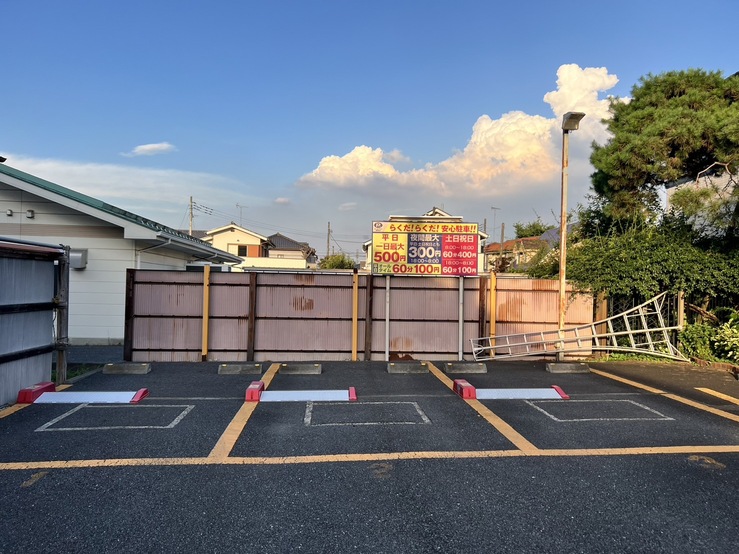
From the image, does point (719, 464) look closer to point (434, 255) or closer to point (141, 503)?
point (141, 503)

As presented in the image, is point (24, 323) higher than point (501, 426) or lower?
higher

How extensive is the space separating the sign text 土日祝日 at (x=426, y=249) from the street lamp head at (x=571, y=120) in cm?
291

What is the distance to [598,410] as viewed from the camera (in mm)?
6195

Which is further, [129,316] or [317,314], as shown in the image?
[317,314]

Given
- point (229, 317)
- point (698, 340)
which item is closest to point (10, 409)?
point (229, 317)

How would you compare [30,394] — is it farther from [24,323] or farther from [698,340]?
[698,340]

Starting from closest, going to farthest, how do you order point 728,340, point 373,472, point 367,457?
1. point 373,472
2. point 367,457
3. point 728,340

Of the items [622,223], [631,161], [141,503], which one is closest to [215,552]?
[141,503]

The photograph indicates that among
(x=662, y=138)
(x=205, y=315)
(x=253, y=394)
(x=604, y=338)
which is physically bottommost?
(x=253, y=394)

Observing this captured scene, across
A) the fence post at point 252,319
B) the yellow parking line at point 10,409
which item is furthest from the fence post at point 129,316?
the yellow parking line at point 10,409

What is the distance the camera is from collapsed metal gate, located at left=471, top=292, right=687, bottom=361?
390 inches

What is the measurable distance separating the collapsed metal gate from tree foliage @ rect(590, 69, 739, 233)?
9.10 ft

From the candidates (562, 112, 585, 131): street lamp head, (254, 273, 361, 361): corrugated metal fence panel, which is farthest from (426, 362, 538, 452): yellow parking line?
(562, 112, 585, 131): street lamp head

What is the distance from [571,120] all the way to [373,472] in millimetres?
8657
